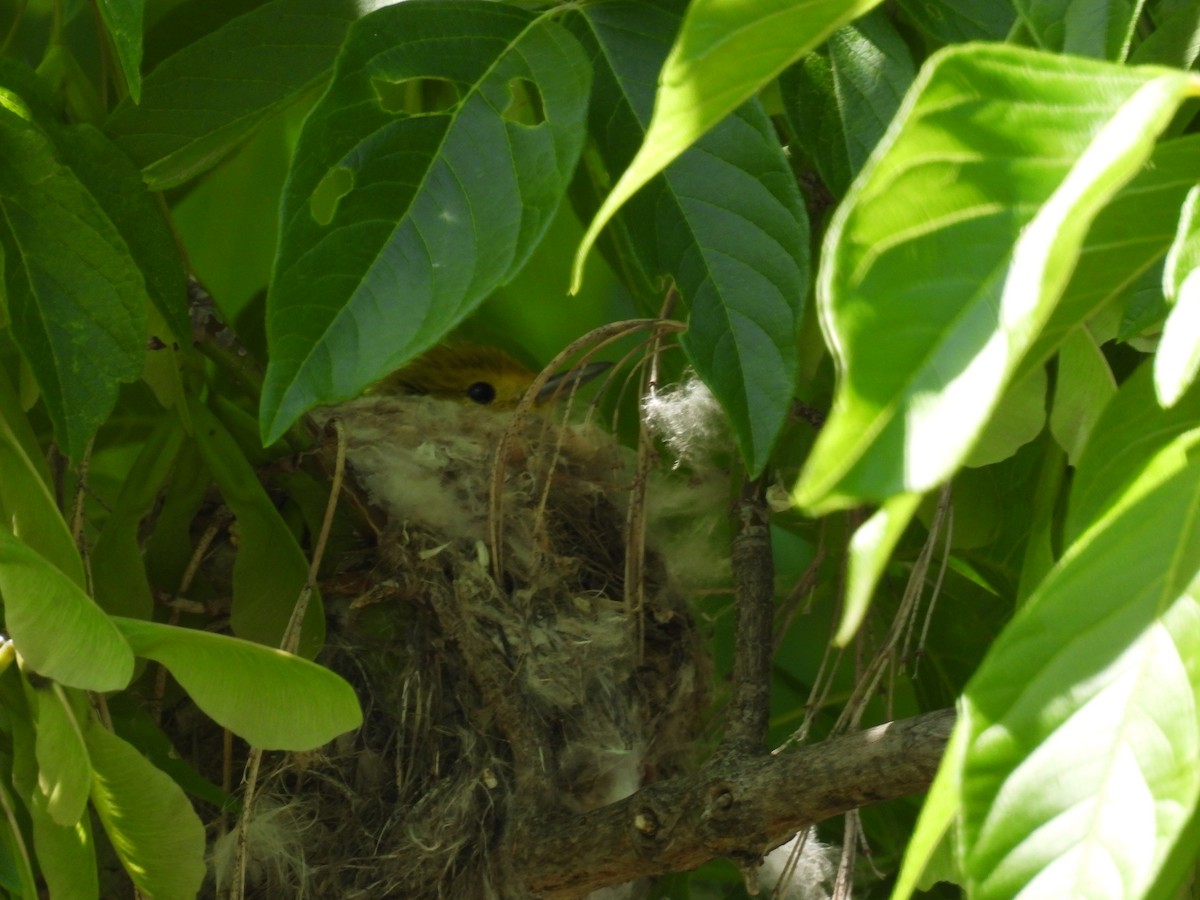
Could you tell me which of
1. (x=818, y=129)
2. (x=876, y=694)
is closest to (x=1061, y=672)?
(x=818, y=129)

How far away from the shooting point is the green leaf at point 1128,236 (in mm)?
785

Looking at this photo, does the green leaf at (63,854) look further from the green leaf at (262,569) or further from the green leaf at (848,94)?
the green leaf at (848,94)

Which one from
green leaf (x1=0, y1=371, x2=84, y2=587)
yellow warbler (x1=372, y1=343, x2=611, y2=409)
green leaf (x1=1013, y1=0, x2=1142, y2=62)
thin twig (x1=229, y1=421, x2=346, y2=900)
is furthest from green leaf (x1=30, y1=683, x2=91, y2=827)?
yellow warbler (x1=372, y1=343, x2=611, y2=409)

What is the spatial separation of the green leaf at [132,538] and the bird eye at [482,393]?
1.20m

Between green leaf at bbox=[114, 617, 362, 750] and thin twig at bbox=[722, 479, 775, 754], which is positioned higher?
green leaf at bbox=[114, 617, 362, 750]

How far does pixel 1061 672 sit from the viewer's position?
2.07ft

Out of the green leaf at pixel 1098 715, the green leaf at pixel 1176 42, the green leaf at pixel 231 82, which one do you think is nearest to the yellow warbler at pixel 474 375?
the green leaf at pixel 231 82

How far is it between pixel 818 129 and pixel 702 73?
0.56 metres

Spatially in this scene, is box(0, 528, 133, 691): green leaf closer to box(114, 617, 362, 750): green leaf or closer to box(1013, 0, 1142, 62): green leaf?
box(114, 617, 362, 750): green leaf

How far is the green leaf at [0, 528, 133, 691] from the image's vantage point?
2.96ft

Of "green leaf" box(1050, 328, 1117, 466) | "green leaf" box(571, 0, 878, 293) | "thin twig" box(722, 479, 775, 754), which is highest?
"green leaf" box(571, 0, 878, 293)

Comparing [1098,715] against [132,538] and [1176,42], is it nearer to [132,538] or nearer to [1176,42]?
[1176,42]

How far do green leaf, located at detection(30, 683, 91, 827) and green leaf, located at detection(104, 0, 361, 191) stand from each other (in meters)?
0.58

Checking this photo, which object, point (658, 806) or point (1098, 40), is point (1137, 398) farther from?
point (658, 806)
